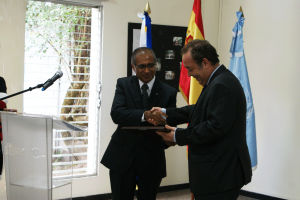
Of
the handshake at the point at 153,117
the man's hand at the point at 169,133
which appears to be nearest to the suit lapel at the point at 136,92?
the handshake at the point at 153,117

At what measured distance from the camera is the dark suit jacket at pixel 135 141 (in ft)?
6.55

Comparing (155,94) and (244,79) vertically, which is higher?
(244,79)

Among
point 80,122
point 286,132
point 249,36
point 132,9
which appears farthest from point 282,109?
point 80,122

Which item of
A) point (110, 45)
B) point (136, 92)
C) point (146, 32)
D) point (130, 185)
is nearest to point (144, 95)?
point (136, 92)

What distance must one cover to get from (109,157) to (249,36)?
251cm

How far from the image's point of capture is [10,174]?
1.37 m

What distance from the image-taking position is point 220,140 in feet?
5.16

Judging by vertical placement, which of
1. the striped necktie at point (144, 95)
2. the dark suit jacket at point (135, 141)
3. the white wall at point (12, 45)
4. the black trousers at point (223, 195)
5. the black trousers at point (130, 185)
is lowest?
the black trousers at point (130, 185)

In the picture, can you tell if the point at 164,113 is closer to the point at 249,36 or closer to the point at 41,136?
the point at 41,136

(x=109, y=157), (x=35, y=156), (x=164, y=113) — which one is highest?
(x=164, y=113)

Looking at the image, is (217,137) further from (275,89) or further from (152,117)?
(275,89)

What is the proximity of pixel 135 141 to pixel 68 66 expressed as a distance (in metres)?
1.61

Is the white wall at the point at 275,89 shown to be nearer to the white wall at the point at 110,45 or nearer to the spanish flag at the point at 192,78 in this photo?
the white wall at the point at 110,45

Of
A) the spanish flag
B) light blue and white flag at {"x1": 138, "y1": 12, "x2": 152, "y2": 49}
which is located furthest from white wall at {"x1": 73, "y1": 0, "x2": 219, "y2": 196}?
the spanish flag
